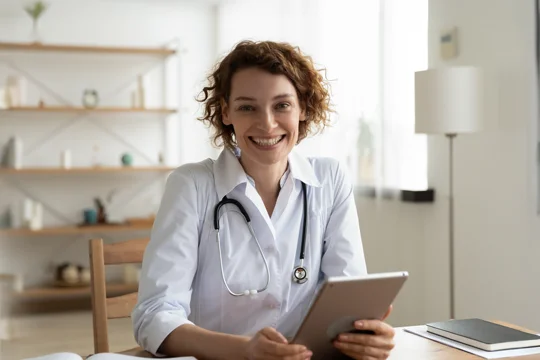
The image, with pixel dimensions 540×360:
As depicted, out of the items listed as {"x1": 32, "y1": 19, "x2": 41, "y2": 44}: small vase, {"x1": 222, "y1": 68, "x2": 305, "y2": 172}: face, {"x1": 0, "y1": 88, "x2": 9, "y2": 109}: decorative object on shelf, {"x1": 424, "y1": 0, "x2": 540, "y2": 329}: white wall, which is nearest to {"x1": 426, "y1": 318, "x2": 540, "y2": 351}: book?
{"x1": 222, "y1": 68, "x2": 305, "y2": 172}: face

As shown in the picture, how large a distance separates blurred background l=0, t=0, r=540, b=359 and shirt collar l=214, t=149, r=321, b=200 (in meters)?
0.75

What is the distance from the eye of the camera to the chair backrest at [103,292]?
172cm

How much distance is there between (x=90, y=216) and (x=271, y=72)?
13.0 ft

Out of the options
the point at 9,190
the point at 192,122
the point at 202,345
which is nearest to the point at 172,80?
the point at 192,122

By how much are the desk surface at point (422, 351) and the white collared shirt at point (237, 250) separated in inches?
7.6

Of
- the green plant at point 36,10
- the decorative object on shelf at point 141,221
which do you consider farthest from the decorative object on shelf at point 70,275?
the green plant at point 36,10

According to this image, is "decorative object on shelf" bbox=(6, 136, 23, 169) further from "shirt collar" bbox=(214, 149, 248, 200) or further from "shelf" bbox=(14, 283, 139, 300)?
"shirt collar" bbox=(214, 149, 248, 200)

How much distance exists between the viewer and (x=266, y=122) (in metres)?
1.65

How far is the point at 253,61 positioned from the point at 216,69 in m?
0.15

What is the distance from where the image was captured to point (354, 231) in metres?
1.80

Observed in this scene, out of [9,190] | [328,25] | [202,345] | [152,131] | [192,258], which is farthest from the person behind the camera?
[152,131]

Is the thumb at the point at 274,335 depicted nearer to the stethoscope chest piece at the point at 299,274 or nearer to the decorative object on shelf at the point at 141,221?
the stethoscope chest piece at the point at 299,274

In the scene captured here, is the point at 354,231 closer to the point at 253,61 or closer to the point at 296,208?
the point at 296,208

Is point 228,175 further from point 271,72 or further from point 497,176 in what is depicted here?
point 497,176
